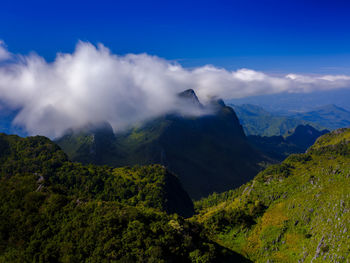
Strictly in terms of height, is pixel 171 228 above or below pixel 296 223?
above

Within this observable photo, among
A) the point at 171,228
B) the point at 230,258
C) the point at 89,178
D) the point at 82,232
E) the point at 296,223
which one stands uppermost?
the point at 82,232

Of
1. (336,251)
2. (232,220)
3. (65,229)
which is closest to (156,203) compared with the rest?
(232,220)

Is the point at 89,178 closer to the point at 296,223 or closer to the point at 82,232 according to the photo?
the point at 82,232

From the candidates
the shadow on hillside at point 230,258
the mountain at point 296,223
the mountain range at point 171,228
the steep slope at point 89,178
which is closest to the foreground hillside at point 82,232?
the mountain range at point 171,228

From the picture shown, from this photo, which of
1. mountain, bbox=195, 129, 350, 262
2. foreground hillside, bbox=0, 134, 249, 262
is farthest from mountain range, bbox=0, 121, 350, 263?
mountain, bbox=195, 129, 350, 262

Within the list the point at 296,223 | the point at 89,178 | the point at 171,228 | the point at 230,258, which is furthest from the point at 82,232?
the point at 296,223

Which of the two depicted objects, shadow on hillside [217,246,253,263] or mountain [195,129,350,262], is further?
shadow on hillside [217,246,253,263]

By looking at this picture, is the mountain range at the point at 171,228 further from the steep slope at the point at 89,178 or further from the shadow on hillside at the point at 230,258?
the steep slope at the point at 89,178

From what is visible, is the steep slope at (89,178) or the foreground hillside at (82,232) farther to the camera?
the steep slope at (89,178)

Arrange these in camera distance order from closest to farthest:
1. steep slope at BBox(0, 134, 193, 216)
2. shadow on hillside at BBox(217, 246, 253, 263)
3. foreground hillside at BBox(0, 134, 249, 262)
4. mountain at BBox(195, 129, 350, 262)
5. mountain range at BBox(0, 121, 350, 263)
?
foreground hillside at BBox(0, 134, 249, 262) → mountain range at BBox(0, 121, 350, 263) → mountain at BBox(195, 129, 350, 262) → shadow on hillside at BBox(217, 246, 253, 263) → steep slope at BBox(0, 134, 193, 216)

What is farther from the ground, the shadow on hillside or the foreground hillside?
the foreground hillside

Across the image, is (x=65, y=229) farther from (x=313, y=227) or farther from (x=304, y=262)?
(x=313, y=227)

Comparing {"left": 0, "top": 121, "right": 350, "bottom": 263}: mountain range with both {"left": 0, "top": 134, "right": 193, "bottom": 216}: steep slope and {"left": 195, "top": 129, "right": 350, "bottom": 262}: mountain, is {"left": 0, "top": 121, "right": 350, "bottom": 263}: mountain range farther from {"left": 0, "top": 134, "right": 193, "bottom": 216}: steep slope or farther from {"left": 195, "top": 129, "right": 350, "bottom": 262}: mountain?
{"left": 0, "top": 134, "right": 193, "bottom": 216}: steep slope
